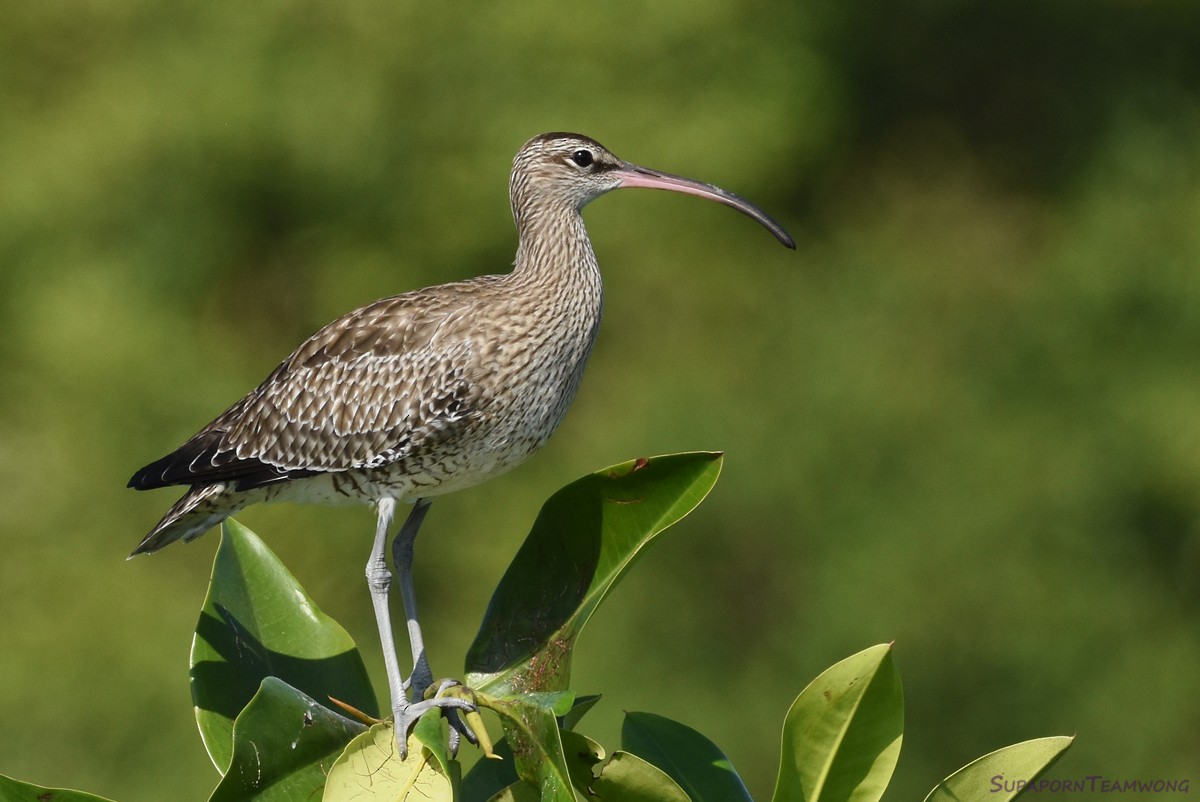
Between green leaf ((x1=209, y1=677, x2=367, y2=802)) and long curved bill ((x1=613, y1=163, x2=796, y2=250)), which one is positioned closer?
green leaf ((x1=209, y1=677, x2=367, y2=802))

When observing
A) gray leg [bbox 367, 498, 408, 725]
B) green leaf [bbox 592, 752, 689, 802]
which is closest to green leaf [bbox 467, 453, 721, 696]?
green leaf [bbox 592, 752, 689, 802]

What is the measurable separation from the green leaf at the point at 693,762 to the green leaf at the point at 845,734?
0.74 feet

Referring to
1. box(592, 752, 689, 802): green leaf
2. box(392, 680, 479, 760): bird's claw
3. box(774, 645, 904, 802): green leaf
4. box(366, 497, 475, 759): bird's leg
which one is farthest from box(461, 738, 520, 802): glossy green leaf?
box(774, 645, 904, 802): green leaf

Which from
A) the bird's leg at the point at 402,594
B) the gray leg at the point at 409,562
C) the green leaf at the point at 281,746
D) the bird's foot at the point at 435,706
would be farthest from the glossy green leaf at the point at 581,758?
the gray leg at the point at 409,562

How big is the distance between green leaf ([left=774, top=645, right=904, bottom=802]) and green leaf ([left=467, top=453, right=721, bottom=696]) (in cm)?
43

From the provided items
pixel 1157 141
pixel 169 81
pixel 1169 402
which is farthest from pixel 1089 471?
pixel 169 81

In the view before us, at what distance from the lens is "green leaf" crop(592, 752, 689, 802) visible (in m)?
2.77

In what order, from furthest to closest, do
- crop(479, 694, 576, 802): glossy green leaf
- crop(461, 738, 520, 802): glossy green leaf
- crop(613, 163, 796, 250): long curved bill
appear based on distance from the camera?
crop(613, 163, 796, 250): long curved bill → crop(461, 738, 520, 802): glossy green leaf → crop(479, 694, 576, 802): glossy green leaf

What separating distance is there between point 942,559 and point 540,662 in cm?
514

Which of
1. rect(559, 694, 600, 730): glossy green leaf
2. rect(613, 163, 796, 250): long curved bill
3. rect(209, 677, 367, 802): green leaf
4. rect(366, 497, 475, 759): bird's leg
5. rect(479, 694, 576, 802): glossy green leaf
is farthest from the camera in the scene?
rect(613, 163, 796, 250): long curved bill

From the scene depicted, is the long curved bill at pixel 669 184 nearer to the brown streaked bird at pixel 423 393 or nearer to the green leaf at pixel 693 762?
the brown streaked bird at pixel 423 393

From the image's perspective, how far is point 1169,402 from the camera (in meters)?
8.39

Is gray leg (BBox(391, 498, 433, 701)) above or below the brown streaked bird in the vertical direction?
below

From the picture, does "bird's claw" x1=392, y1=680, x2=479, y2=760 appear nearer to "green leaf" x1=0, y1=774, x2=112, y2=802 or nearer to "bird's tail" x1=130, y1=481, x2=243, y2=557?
"green leaf" x1=0, y1=774, x2=112, y2=802
